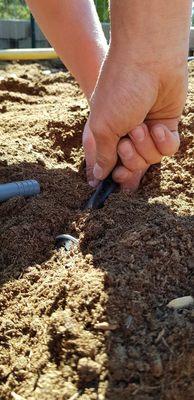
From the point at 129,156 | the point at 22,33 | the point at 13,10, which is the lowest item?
the point at 129,156

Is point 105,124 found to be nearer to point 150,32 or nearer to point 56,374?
point 150,32

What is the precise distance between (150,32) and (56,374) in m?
0.82

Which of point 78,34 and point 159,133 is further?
point 78,34

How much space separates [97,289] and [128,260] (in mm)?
120

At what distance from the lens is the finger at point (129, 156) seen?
1.49 meters

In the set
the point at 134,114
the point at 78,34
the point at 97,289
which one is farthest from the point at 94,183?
the point at 97,289

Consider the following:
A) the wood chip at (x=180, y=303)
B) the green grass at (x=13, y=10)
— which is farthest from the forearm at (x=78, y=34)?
the green grass at (x=13, y=10)

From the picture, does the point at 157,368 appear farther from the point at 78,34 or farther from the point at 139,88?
the point at 78,34

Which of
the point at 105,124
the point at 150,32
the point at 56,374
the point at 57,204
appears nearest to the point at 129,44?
the point at 150,32

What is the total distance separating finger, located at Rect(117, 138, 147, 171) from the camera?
1488mm

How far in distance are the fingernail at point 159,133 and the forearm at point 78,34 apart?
0.38 m

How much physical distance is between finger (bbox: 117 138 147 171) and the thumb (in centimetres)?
2

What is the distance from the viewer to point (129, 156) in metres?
1.51

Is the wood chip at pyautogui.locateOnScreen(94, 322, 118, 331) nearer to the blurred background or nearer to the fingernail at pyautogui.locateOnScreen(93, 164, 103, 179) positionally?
the fingernail at pyautogui.locateOnScreen(93, 164, 103, 179)
